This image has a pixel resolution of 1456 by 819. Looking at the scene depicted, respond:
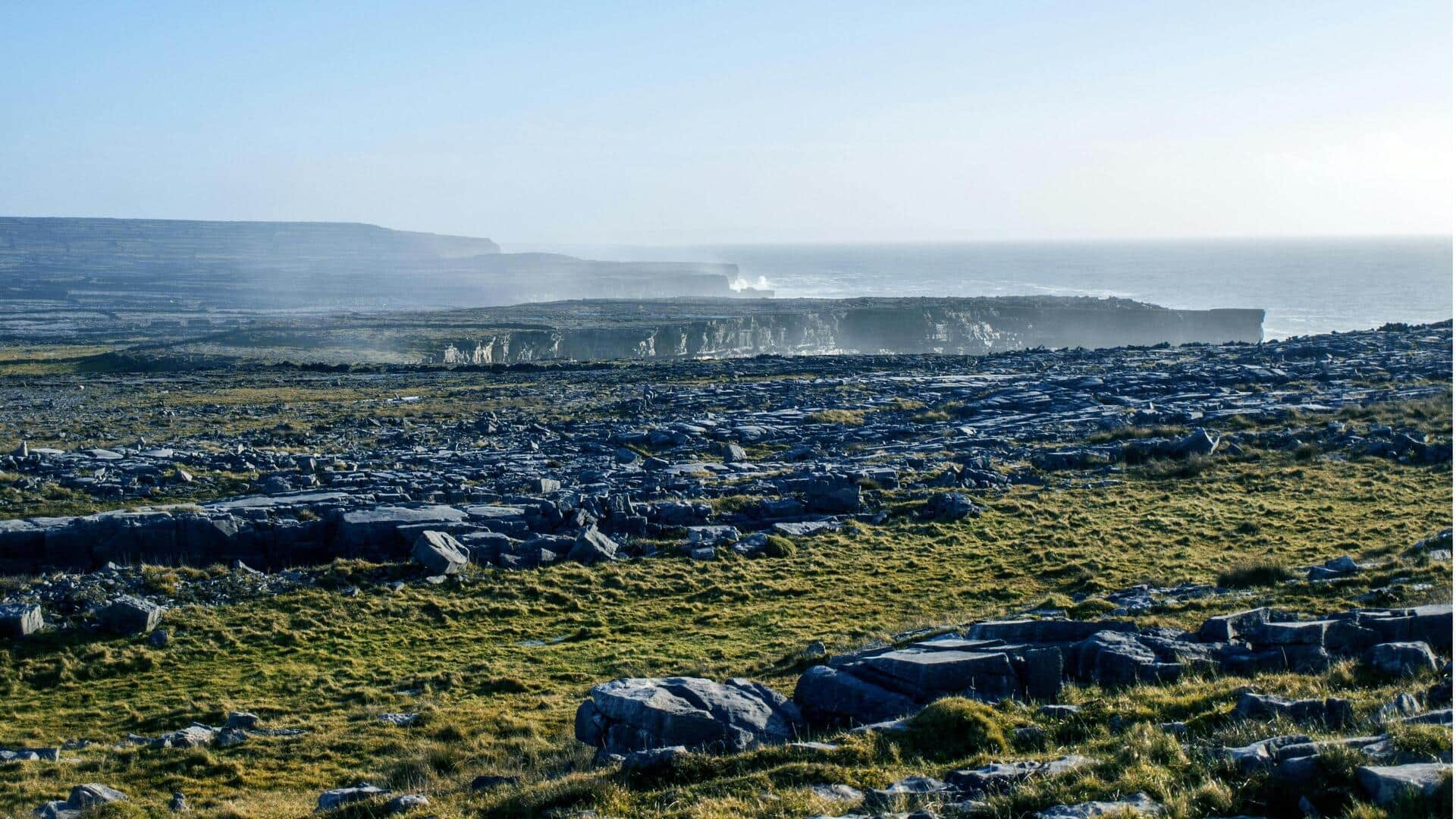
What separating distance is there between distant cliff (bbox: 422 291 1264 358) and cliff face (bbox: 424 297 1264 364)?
11 centimetres

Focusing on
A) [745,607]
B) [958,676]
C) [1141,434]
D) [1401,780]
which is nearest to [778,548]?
[745,607]

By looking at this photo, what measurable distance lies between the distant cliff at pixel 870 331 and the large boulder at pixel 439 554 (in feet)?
254

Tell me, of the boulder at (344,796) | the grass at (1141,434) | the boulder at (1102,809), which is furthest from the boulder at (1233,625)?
the grass at (1141,434)

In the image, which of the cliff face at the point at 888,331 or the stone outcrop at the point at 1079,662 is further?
the cliff face at the point at 888,331

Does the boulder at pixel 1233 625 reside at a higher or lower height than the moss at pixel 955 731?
higher

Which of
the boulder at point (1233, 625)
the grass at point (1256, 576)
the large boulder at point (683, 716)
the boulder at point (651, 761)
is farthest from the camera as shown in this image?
the grass at point (1256, 576)

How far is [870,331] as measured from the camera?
120375 millimetres

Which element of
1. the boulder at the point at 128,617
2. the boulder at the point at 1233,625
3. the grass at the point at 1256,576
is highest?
the boulder at the point at 1233,625

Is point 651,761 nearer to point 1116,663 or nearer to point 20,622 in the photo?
point 1116,663

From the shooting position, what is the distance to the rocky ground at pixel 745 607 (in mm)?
11102

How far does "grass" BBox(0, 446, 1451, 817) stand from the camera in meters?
11.2

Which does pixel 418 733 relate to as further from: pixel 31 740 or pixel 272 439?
pixel 272 439

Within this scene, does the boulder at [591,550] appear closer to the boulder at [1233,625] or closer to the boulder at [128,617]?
the boulder at [128,617]

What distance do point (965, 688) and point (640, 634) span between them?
9625 mm
